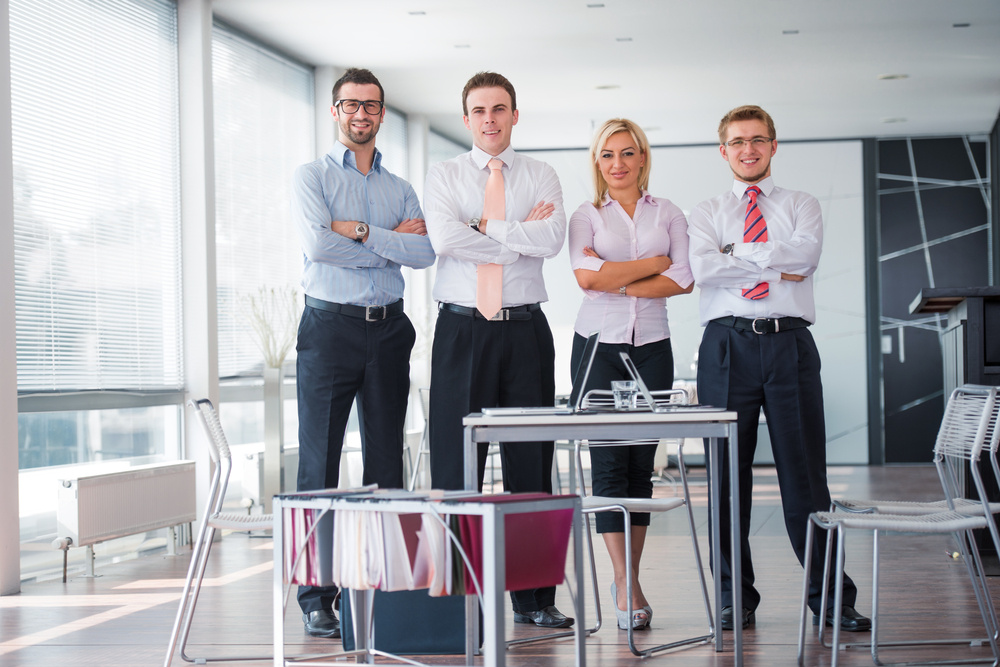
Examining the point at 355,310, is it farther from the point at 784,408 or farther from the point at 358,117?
the point at 784,408

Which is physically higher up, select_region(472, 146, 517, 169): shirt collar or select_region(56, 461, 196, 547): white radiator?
select_region(472, 146, 517, 169): shirt collar

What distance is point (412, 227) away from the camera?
12.0ft

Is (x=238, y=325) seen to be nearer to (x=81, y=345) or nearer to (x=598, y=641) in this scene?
(x=81, y=345)

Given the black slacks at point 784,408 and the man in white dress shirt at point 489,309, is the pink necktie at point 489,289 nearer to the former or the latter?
the man in white dress shirt at point 489,309

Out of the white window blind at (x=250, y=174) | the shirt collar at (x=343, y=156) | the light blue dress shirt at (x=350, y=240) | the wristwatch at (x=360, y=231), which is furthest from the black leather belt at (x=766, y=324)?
the white window blind at (x=250, y=174)

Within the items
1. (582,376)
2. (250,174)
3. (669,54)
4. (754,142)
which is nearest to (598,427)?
(582,376)

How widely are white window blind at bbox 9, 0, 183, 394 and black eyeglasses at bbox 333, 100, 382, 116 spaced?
2234 mm

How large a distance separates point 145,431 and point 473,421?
3.85 metres

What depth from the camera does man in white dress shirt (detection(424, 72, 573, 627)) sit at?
3.31m

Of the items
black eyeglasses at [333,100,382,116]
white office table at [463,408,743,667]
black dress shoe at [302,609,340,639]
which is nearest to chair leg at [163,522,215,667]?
black dress shoe at [302,609,340,639]

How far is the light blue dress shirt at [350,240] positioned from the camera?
11.4ft

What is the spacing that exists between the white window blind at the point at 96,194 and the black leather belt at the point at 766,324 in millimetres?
3446

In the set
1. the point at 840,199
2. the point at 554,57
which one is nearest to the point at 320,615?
the point at 554,57

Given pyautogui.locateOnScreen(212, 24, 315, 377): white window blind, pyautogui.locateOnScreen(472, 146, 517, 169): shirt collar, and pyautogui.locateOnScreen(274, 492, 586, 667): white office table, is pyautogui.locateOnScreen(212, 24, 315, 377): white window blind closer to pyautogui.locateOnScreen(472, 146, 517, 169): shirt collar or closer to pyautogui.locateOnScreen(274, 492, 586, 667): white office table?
pyautogui.locateOnScreen(472, 146, 517, 169): shirt collar
